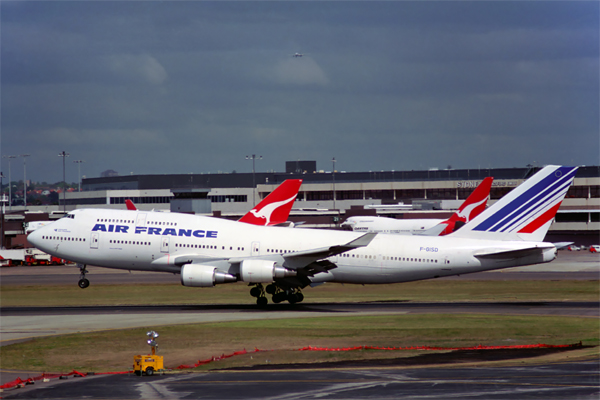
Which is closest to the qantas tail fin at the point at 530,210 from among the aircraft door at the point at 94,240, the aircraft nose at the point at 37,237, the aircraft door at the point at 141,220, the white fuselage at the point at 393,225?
the aircraft door at the point at 141,220

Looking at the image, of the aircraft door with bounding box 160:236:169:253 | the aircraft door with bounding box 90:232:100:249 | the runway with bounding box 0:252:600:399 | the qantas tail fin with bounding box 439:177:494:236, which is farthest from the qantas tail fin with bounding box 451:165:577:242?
the qantas tail fin with bounding box 439:177:494:236

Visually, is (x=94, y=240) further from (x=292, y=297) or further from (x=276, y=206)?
(x=276, y=206)

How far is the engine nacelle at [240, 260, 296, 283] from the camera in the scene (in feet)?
146

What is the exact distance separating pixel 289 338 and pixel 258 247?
46.8 ft

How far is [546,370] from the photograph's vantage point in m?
24.9

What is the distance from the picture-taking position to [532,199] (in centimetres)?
4734

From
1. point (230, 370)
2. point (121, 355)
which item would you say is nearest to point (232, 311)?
point (121, 355)

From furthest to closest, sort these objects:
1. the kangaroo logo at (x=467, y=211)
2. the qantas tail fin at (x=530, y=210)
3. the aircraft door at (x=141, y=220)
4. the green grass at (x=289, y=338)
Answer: the kangaroo logo at (x=467, y=211) < the aircraft door at (x=141, y=220) < the qantas tail fin at (x=530, y=210) < the green grass at (x=289, y=338)

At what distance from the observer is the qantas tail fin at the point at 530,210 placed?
47188 millimetres

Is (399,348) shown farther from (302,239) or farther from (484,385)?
(302,239)

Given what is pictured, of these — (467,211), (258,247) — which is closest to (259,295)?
(258,247)

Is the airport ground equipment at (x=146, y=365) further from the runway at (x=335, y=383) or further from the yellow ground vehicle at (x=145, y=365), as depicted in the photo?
the runway at (x=335, y=383)

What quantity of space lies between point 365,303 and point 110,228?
18163mm

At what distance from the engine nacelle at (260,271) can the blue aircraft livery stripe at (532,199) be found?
14.2 m
